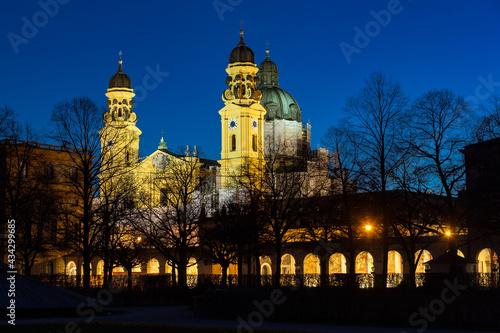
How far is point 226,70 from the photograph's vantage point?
376ft

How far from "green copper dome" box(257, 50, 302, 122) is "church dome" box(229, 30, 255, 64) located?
784 inches

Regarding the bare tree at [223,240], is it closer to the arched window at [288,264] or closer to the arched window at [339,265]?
the arched window at [339,265]

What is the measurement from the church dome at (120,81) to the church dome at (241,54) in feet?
64.7


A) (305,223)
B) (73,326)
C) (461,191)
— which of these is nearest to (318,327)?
(73,326)

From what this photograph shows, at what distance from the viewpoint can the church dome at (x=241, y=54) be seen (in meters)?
114

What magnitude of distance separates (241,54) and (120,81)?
22.4m

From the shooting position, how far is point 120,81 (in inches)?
4909

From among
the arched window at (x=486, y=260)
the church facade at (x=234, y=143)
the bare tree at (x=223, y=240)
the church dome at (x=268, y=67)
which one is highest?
the church dome at (x=268, y=67)

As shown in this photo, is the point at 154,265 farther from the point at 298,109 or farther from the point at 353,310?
the point at 353,310

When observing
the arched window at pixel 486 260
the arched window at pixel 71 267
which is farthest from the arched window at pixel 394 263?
the arched window at pixel 71 267
